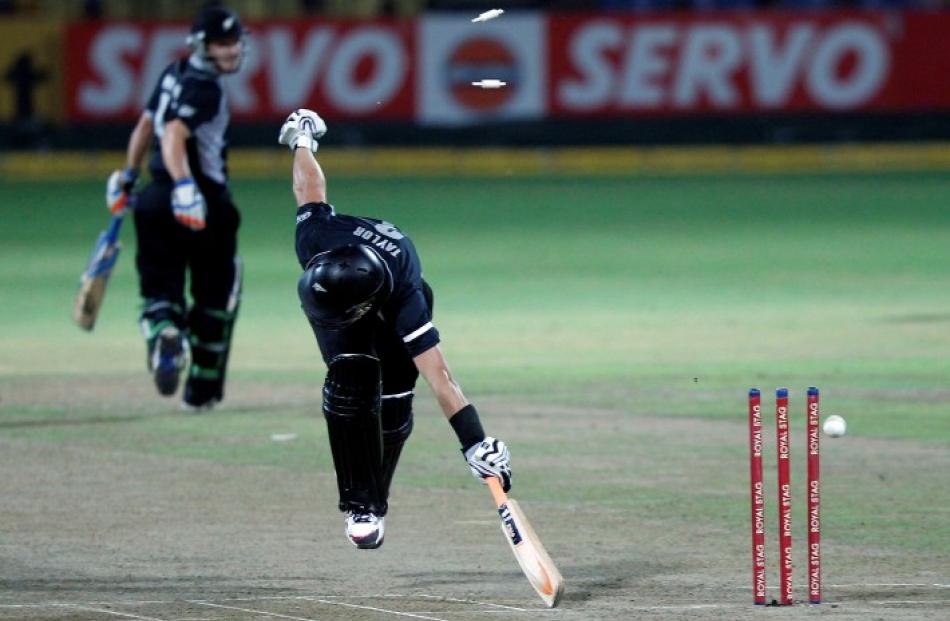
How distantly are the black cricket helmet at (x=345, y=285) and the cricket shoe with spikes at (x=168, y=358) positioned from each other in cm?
381

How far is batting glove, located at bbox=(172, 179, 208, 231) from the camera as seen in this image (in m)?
11.1

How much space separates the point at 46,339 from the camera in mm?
14352

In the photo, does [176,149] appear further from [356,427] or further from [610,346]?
[356,427]

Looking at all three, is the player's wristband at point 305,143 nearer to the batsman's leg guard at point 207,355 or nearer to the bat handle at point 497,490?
the bat handle at point 497,490

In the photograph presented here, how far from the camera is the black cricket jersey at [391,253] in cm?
738

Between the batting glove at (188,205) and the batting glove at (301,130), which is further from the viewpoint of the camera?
the batting glove at (188,205)

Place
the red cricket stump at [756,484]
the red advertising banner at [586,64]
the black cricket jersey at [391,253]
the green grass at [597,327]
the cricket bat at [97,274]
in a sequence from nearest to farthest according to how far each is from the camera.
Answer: the red cricket stump at [756,484] < the black cricket jersey at [391,253] < the green grass at [597,327] < the cricket bat at [97,274] < the red advertising banner at [586,64]

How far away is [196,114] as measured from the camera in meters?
11.4

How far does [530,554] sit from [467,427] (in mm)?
522

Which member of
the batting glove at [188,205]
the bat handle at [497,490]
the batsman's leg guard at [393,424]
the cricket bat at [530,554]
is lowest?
the batting glove at [188,205]

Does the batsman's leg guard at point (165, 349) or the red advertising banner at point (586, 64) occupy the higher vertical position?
the batsman's leg guard at point (165, 349)

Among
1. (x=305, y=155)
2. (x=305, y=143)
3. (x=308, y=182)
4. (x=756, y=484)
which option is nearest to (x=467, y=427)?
(x=756, y=484)

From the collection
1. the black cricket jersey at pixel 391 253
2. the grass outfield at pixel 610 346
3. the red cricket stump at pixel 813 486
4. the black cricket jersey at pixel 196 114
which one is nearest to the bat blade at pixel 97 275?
the grass outfield at pixel 610 346

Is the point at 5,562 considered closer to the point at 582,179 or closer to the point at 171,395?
the point at 171,395
